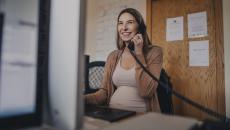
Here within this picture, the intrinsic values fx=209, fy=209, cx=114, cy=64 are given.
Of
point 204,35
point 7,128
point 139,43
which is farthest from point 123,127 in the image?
point 204,35

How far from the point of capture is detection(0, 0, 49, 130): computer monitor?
29cm

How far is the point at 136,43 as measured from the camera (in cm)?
143

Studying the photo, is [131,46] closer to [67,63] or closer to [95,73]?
[95,73]

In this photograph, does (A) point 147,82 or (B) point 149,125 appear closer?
(B) point 149,125

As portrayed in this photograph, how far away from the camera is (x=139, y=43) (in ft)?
4.69

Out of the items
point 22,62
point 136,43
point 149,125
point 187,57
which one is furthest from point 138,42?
point 22,62

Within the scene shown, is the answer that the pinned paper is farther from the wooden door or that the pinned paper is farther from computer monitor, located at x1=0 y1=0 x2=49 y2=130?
computer monitor, located at x1=0 y1=0 x2=49 y2=130

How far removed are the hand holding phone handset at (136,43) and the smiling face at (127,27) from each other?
0.04 metres

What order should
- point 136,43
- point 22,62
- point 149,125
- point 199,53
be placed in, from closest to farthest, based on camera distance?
point 22,62
point 149,125
point 136,43
point 199,53

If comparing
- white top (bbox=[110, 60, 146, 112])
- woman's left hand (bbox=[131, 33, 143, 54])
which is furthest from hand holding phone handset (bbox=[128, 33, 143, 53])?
white top (bbox=[110, 60, 146, 112])

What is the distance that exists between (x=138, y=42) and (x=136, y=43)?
2 centimetres

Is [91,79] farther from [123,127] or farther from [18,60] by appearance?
[18,60]

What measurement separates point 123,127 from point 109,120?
11 cm

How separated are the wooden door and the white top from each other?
796 mm
